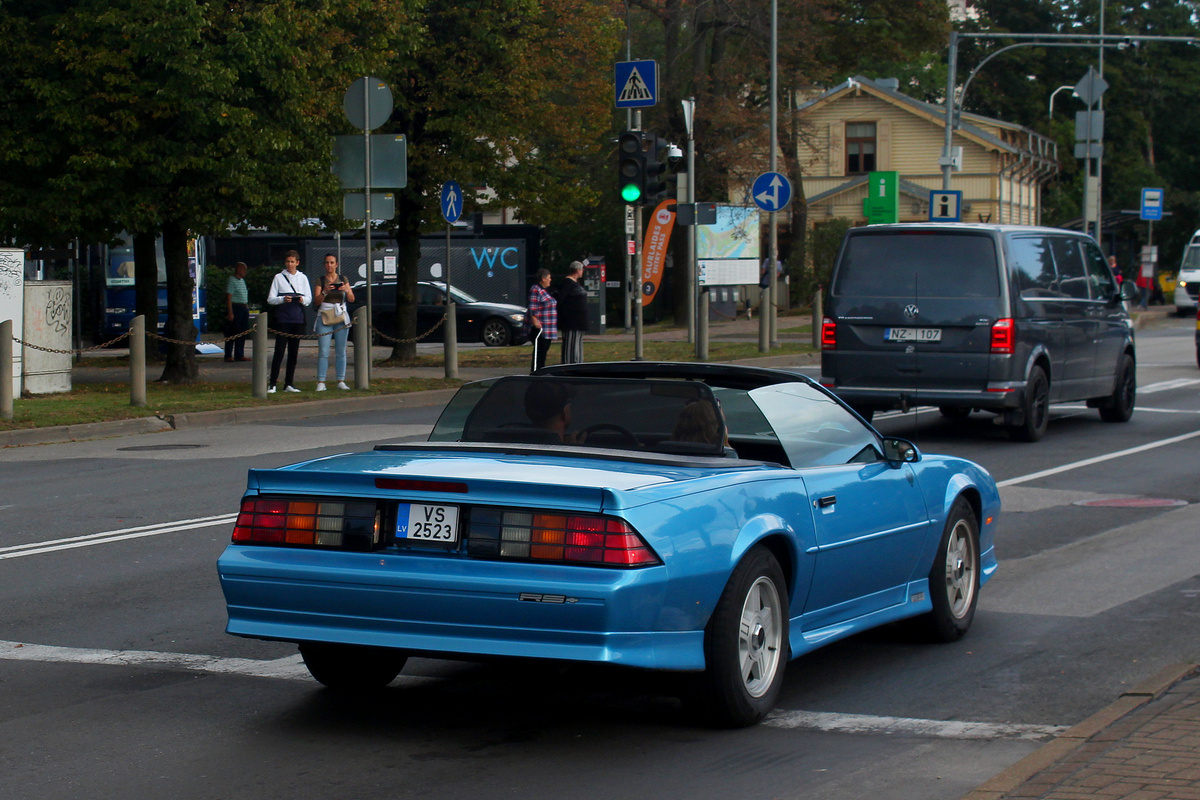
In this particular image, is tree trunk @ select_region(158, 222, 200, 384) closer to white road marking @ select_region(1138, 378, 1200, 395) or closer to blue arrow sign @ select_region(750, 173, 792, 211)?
blue arrow sign @ select_region(750, 173, 792, 211)

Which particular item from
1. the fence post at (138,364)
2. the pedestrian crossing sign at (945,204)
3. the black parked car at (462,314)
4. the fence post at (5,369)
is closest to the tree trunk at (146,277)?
the fence post at (138,364)

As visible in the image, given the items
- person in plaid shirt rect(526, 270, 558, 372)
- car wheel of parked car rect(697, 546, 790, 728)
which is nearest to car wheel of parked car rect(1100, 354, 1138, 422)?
person in plaid shirt rect(526, 270, 558, 372)

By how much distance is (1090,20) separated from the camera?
7950 centimetres

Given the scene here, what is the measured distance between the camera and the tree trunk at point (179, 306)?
21.3 meters

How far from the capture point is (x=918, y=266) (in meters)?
14.6

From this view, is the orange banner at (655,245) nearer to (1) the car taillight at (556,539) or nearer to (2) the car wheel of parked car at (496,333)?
(2) the car wheel of parked car at (496,333)

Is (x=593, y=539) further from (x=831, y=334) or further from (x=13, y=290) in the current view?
(x=13, y=290)

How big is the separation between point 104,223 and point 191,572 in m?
13.2

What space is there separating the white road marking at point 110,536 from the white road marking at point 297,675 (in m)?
2.54

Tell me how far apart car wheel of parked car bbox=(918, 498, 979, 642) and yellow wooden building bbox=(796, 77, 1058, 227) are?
178 ft

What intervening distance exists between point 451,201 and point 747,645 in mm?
19922

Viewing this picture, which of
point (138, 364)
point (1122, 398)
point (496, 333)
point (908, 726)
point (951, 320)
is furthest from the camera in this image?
point (496, 333)

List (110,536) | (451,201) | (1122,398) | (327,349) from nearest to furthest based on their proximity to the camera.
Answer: (110,536) → (1122,398) → (327,349) → (451,201)

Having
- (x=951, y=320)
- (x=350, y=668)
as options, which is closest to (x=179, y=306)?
(x=951, y=320)
